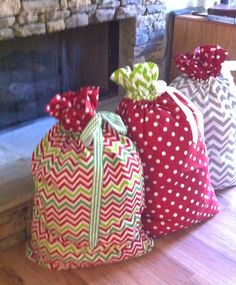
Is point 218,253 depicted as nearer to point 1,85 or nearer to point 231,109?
point 231,109

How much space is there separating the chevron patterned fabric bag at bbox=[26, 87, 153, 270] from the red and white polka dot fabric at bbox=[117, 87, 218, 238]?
7 centimetres

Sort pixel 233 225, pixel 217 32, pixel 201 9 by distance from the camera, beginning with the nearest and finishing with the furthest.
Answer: pixel 233 225, pixel 217 32, pixel 201 9

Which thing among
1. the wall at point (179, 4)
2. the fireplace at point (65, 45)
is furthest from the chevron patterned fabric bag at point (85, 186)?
the wall at point (179, 4)

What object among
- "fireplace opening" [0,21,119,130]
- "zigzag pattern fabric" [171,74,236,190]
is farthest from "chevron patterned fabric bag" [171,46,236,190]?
"fireplace opening" [0,21,119,130]

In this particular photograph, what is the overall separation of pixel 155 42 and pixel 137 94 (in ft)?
3.10

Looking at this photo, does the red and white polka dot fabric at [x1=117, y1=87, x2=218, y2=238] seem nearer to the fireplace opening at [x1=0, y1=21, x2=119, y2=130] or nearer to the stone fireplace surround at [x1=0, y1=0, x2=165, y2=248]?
the stone fireplace surround at [x1=0, y1=0, x2=165, y2=248]

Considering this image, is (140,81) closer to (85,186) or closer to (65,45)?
(85,186)

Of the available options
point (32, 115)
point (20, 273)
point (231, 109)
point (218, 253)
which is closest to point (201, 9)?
point (231, 109)

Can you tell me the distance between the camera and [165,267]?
1.24 m

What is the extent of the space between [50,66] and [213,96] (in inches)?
31.1

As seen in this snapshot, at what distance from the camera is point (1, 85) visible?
1612mm

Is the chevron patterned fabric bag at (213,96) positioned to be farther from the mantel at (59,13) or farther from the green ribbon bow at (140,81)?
the mantel at (59,13)

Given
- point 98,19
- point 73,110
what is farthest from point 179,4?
point 73,110

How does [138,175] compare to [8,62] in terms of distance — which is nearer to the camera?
[138,175]
